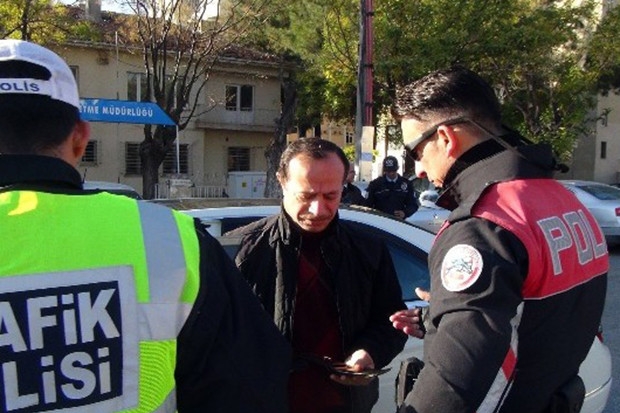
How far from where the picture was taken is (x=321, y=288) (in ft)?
8.39

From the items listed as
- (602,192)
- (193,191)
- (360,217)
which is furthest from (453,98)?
(193,191)

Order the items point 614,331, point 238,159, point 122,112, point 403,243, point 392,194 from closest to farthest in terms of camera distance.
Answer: point 403,243 < point 614,331 < point 392,194 < point 122,112 < point 238,159

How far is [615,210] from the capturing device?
13109 mm

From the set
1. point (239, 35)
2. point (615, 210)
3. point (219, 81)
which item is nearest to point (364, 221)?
point (615, 210)

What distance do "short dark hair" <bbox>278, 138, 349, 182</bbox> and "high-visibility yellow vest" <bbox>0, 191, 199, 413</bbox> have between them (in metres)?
1.40

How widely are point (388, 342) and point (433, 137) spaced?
3.16ft

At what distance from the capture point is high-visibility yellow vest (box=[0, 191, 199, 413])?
120cm

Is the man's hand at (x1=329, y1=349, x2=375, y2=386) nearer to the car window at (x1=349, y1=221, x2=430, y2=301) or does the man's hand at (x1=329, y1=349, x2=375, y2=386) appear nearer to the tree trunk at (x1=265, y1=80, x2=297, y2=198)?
the car window at (x1=349, y1=221, x2=430, y2=301)

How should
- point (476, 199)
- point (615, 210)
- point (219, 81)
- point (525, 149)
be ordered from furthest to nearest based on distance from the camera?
point (219, 81), point (615, 210), point (525, 149), point (476, 199)

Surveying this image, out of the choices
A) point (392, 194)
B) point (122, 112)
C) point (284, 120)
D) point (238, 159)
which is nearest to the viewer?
point (392, 194)

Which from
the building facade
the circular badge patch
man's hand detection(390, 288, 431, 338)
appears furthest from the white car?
the building facade

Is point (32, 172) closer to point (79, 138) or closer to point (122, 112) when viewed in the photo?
point (79, 138)

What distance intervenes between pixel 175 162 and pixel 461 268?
1056 inches

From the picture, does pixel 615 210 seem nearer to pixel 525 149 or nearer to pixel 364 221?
pixel 364 221
